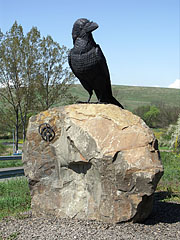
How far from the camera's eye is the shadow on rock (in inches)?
213

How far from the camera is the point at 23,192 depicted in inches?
312

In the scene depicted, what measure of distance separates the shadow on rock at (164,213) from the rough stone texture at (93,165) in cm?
34

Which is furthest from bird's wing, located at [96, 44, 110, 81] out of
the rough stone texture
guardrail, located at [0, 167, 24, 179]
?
guardrail, located at [0, 167, 24, 179]

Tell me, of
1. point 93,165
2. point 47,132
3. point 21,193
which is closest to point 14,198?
point 21,193

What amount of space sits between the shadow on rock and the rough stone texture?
0.34 metres

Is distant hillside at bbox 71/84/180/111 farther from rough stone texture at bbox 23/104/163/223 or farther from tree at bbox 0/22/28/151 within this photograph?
rough stone texture at bbox 23/104/163/223

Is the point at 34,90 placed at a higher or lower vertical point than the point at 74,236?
higher

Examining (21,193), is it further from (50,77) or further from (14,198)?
(50,77)

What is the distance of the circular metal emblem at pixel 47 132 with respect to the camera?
5.57m

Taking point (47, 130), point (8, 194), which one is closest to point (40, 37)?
point (8, 194)

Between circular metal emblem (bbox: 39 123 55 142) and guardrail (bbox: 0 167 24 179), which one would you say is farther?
guardrail (bbox: 0 167 24 179)

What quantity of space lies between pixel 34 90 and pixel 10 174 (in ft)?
33.3

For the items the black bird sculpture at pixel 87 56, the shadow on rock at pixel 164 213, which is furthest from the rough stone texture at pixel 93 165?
the black bird sculpture at pixel 87 56

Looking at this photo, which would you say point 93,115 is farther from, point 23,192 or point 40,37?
point 40,37
